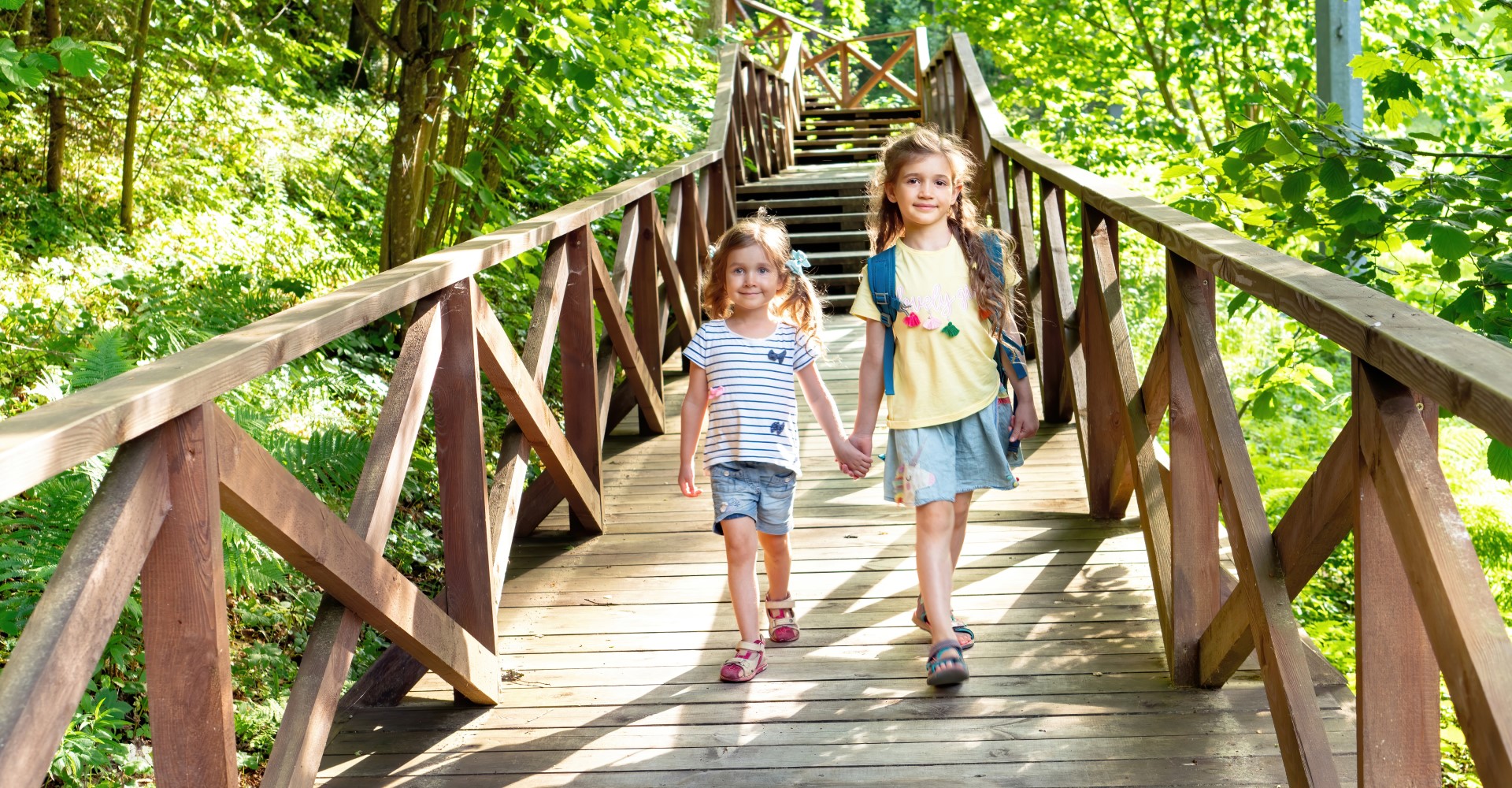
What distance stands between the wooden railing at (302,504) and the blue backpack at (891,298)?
0.92 metres

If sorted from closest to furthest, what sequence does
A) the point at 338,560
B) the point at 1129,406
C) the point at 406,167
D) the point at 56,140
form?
the point at 338,560 < the point at 1129,406 < the point at 406,167 < the point at 56,140

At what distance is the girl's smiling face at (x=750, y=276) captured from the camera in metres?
3.04

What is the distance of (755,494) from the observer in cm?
304

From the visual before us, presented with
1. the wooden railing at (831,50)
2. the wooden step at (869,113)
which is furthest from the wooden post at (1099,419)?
the wooden railing at (831,50)

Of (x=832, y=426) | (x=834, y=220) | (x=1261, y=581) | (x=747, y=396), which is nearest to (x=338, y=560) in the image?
(x=747, y=396)

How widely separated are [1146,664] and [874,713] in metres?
0.69

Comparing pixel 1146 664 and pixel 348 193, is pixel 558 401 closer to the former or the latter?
pixel 348 193

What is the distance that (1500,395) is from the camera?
1169mm

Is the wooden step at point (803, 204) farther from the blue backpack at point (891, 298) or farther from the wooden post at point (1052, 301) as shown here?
the blue backpack at point (891, 298)

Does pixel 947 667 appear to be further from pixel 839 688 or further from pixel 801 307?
pixel 801 307

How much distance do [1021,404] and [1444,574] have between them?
162 cm

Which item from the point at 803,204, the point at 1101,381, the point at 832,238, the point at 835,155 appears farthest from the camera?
the point at 835,155

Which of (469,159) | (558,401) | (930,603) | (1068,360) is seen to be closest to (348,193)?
(558,401)

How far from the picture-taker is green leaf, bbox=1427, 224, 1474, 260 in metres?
2.68
